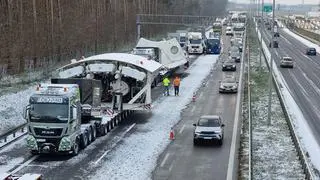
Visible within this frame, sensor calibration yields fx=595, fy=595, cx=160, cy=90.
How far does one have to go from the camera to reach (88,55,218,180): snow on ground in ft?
80.1

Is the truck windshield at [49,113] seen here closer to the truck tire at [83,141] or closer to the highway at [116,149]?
the highway at [116,149]

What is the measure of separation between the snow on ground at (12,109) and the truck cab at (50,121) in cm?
591

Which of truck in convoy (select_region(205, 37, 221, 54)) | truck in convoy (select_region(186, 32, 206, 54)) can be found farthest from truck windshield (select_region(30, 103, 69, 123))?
truck in convoy (select_region(205, 37, 221, 54))

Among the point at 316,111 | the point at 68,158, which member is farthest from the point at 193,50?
the point at 68,158

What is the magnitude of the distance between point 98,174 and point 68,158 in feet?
11.0

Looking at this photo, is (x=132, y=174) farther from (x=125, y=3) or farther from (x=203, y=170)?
(x=125, y=3)

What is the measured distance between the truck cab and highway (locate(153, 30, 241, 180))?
4.42 metres

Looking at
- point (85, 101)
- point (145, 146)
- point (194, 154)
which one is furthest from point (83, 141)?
point (194, 154)

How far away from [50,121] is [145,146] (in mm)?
5236

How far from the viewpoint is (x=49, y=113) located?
26.4 meters

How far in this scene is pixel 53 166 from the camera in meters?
25.6

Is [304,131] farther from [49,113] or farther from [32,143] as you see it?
[32,143]

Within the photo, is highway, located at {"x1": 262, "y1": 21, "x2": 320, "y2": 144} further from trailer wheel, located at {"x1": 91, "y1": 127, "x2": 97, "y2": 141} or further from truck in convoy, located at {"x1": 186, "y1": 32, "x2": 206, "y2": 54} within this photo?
trailer wheel, located at {"x1": 91, "y1": 127, "x2": 97, "y2": 141}

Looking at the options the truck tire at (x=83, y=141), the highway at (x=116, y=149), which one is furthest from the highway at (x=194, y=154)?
the truck tire at (x=83, y=141)
